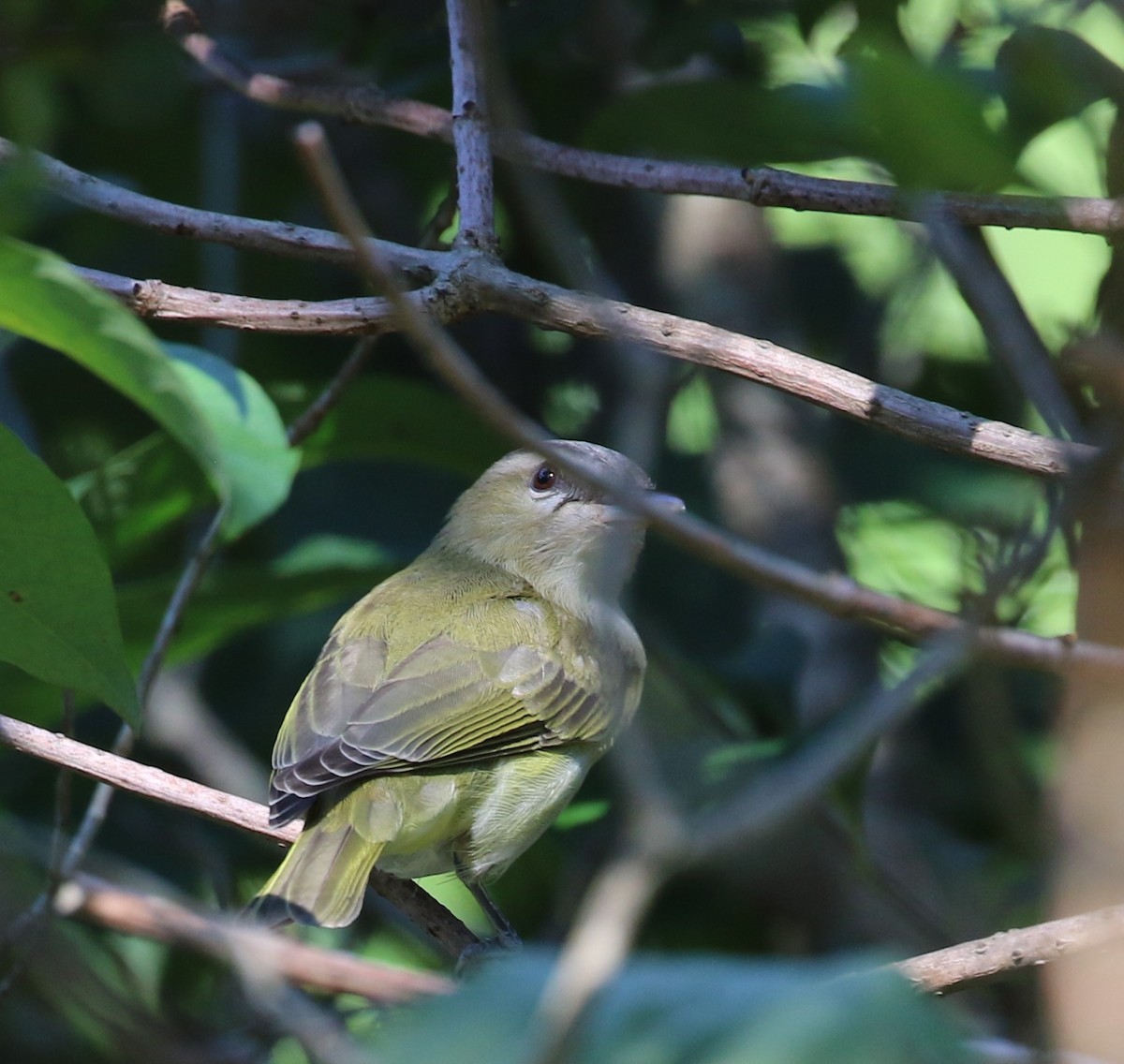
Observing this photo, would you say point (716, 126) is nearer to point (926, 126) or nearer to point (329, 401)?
point (329, 401)

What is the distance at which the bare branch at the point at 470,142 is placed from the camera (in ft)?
8.20

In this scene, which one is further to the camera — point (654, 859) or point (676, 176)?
→ point (676, 176)

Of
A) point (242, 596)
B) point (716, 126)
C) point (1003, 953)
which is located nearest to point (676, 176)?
point (716, 126)

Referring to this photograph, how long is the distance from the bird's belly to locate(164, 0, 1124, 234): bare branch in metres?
1.47

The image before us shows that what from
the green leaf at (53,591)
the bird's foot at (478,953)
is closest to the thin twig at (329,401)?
the green leaf at (53,591)

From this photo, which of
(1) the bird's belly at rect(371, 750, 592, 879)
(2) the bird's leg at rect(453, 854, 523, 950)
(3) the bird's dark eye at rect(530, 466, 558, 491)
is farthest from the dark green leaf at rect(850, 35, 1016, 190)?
(3) the bird's dark eye at rect(530, 466, 558, 491)

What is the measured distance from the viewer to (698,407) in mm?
5277

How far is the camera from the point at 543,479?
464 centimetres

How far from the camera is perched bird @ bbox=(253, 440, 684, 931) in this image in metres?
3.26

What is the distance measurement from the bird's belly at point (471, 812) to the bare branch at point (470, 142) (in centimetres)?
148

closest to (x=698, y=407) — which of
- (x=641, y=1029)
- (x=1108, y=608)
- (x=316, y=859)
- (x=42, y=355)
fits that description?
(x=42, y=355)

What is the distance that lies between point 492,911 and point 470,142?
2.05 m

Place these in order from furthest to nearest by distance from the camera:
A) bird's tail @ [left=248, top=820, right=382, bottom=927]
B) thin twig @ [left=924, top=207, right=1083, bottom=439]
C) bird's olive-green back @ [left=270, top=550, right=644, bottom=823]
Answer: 1. bird's olive-green back @ [left=270, top=550, right=644, bottom=823]
2. bird's tail @ [left=248, top=820, right=382, bottom=927]
3. thin twig @ [left=924, top=207, right=1083, bottom=439]

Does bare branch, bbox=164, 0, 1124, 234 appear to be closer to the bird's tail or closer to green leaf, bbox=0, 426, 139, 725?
green leaf, bbox=0, 426, 139, 725
